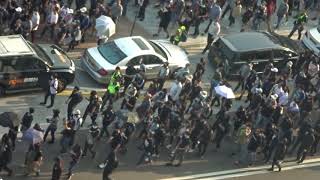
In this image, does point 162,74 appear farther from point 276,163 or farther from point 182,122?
point 276,163

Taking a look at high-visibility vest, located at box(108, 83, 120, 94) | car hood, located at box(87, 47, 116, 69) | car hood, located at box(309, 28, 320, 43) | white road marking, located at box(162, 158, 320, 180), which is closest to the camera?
white road marking, located at box(162, 158, 320, 180)

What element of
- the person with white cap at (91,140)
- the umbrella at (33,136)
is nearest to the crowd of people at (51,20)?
the person with white cap at (91,140)

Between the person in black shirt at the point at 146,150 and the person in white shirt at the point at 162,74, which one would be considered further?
the person in white shirt at the point at 162,74

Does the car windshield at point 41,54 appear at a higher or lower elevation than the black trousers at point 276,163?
higher

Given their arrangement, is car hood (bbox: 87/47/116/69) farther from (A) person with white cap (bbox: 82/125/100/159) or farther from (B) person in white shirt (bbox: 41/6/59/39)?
(A) person with white cap (bbox: 82/125/100/159)

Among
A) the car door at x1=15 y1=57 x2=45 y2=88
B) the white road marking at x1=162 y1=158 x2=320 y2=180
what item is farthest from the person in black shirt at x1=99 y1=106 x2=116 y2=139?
the car door at x1=15 y1=57 x2=45 y2=88

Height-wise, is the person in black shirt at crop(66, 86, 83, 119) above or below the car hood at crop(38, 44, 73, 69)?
below

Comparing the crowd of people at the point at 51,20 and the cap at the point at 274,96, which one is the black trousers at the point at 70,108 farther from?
the cap at the point at 274,96
